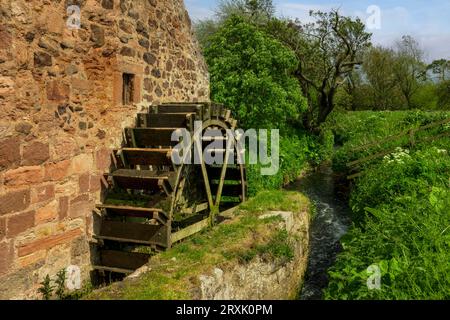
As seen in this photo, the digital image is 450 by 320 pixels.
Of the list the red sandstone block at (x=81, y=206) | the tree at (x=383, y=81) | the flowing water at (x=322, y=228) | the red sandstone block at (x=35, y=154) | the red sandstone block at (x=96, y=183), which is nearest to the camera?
the red sandstone block at (x=35, y=154)

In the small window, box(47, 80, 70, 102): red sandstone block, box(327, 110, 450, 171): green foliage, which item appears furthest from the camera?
box(327, 110, 450, 171): green foliage

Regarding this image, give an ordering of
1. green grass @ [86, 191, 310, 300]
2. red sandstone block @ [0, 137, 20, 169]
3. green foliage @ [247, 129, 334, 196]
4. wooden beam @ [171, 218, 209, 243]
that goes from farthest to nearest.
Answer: green foliage @ [247, 129, 334, 196]
wooden beam @ [171, 218, 209, 243]
red sandstone block @ [0, 137, 20, 169]
green grass @ [86, 191, 310, 300]

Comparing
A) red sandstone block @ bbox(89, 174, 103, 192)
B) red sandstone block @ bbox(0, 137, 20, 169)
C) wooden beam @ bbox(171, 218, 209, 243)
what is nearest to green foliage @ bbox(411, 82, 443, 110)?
wooden beam @ bbox(171, 218, 209, 243)

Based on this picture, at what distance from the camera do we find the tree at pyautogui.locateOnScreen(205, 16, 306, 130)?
13297mm

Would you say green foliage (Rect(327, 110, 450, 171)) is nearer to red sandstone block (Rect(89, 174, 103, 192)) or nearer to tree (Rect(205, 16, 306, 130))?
tree (Rect(205, 16, 306, 130))

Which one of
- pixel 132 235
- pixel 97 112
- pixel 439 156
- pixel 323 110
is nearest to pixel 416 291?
pixel 132 235

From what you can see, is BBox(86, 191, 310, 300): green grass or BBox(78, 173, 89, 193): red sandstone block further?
BBox(78, 173, 89, 193): red sandstone block

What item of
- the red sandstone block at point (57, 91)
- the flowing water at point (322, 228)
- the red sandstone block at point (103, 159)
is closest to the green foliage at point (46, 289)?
the red sandstone block at point (103, 159)

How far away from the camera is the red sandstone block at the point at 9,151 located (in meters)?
3.83

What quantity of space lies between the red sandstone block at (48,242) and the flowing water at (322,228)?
Result: 3548 millimetres

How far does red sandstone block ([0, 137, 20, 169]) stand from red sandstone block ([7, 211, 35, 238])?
1.71 ft

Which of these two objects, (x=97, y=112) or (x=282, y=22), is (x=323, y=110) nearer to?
(x=282, y=22)

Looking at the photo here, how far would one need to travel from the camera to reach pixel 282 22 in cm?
1856

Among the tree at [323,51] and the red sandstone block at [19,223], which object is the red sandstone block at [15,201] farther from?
the tree at [323,51]
